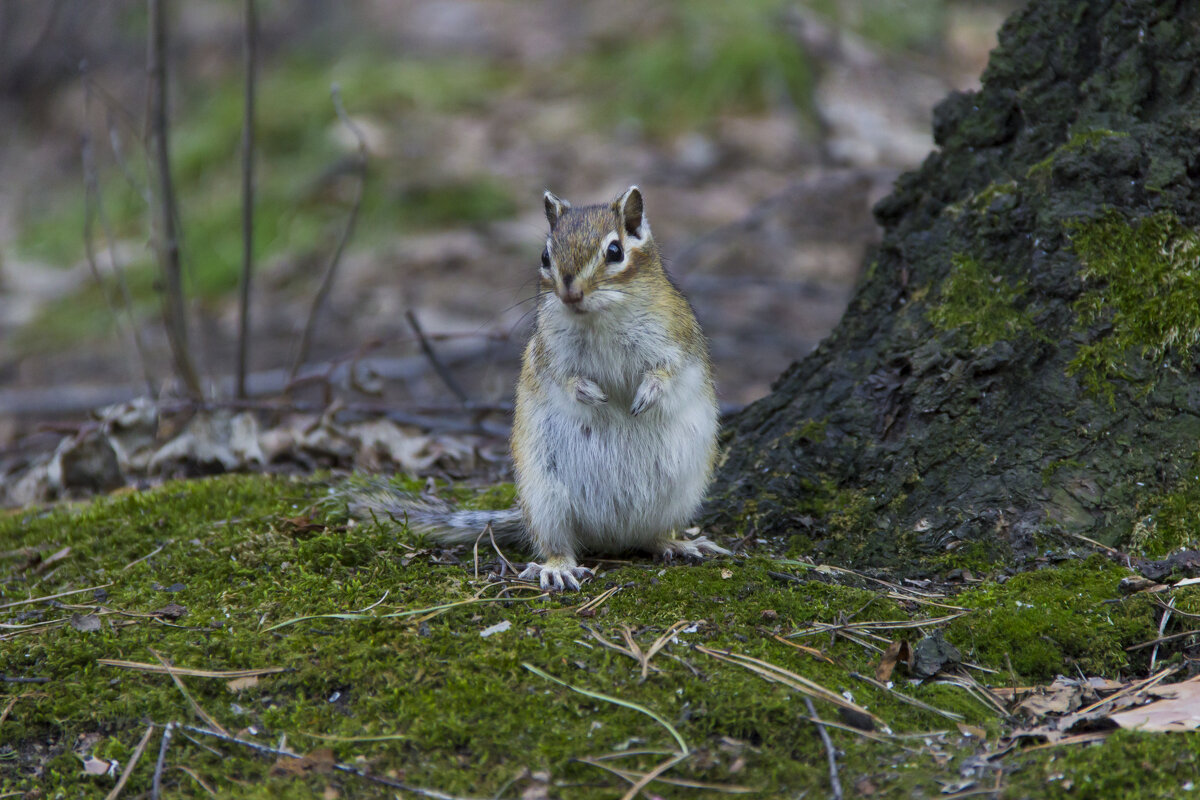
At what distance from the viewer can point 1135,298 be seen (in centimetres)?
340

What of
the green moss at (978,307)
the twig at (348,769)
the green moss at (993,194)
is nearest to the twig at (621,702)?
the twig at (348,769)

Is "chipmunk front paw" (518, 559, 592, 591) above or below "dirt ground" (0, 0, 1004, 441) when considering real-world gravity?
below

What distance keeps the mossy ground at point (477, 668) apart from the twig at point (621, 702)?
2 centimetres

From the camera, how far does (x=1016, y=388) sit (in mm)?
3504

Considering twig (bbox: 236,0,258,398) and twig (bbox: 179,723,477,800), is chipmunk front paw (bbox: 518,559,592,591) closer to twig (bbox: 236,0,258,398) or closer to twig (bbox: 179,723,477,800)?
twig (bbox: 179,723,477,800)

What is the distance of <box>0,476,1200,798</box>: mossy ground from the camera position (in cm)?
238

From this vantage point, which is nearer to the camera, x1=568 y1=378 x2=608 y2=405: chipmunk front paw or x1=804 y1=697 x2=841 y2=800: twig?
x1=804 y1=697 x2=841 y2=800: twig

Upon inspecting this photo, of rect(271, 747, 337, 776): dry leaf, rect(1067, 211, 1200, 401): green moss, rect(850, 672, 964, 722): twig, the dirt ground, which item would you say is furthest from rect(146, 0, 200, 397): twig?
rect(1067, 211, 1200, 401): green moss

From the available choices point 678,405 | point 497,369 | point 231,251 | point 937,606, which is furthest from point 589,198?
point 937,606

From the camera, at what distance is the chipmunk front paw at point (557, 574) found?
3.25 metres

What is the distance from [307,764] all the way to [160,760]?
13.8 inches

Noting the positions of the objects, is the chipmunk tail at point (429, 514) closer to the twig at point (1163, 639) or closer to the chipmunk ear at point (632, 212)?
the chipmunk ear at point (632, 212)

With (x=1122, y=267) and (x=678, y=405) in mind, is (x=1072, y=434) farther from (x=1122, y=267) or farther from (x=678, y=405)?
(x=678, y=405)

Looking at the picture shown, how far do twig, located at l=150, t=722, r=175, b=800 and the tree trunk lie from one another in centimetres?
203
